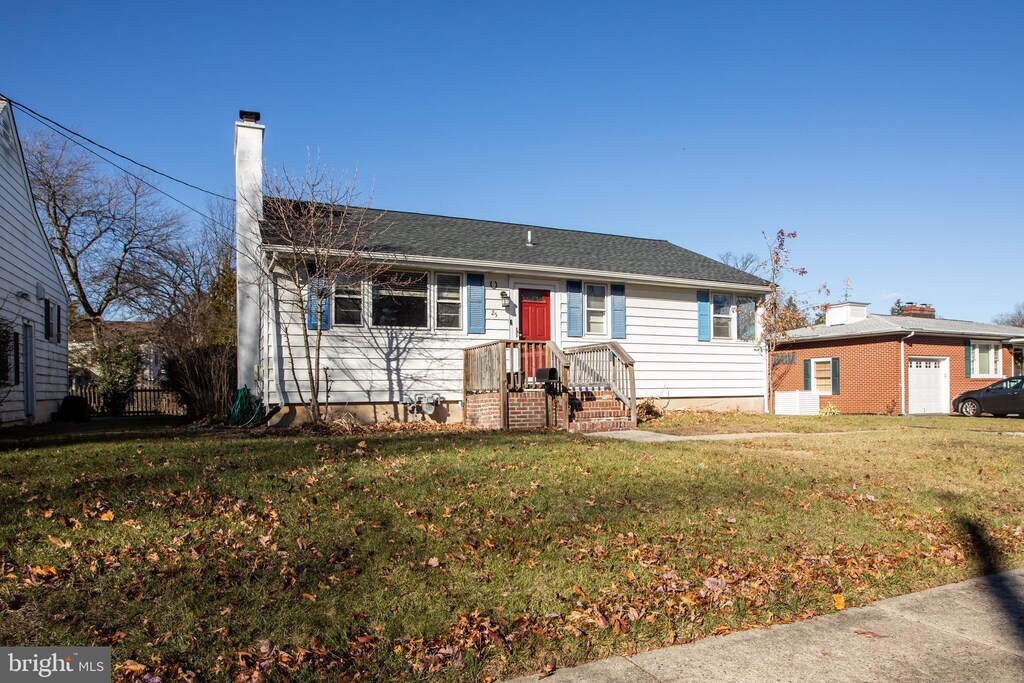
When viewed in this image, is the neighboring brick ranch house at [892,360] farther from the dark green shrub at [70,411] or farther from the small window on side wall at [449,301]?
the dark green shrub at [70,411]

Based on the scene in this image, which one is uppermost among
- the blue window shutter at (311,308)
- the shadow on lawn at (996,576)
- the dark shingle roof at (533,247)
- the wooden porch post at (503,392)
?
the dark shingle roof at (533,247)

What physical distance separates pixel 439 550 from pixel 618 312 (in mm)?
11475

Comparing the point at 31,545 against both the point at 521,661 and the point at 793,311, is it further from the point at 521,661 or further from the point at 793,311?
the point at 793,311

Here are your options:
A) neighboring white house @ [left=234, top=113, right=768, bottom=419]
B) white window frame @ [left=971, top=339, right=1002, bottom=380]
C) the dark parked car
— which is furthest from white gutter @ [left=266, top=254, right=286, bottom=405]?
white window frame @ [left=971, top=339, right=1002, bottom=380]

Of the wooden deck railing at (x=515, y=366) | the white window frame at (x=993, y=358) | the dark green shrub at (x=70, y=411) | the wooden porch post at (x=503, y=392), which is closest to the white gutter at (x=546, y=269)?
the wooden deck railing at (x=515, y=366)

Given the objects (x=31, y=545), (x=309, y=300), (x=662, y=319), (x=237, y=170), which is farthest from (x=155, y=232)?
(x=31, y=545)

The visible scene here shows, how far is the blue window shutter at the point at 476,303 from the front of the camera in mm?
14227

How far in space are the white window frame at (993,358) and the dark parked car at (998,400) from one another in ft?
13.8

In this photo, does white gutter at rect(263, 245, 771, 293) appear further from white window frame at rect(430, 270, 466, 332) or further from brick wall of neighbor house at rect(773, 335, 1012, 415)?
brick wall of neighbor house at rect(773, 335, 1012, 415)

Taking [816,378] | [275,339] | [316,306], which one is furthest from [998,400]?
[275,339]

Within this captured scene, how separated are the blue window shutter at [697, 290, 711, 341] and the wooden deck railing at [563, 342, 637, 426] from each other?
4.95 meters

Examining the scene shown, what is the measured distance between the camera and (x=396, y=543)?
15.8ft

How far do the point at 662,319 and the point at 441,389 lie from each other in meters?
5.63

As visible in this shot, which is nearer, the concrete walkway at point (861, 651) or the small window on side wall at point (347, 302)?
the concrete walkway at point (861, 651)
